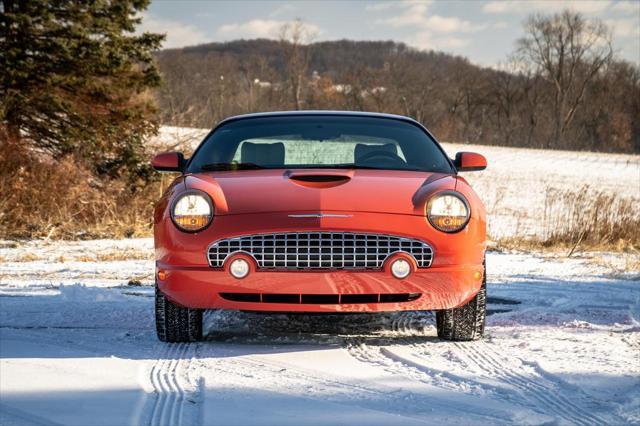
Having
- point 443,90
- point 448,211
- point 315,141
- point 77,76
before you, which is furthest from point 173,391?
point 443,90

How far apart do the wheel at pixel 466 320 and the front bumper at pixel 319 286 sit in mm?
257

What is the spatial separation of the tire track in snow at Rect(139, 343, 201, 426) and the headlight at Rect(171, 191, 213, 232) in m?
0.65

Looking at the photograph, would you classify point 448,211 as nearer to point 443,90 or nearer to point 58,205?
point 58,205

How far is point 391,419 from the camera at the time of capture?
300cm

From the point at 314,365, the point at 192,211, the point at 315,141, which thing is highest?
the point at 315,141

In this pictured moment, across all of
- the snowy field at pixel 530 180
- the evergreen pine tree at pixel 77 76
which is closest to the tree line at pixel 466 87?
the snowy field at pixel 530 180

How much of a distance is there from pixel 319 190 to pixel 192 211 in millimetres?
660

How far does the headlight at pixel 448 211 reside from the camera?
4.19 meters

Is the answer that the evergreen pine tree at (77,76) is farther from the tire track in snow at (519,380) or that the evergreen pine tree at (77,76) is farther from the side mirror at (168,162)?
the tire track in snow at (519,380)

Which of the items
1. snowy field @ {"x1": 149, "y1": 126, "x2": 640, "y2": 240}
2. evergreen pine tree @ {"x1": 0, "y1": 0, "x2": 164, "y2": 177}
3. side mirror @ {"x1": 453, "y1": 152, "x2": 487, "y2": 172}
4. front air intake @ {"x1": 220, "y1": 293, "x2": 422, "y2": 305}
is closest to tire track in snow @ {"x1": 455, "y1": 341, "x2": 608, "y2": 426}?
front air intake @ {"x1": 220, "y1": 293, "x2": 422, "y2": 305}

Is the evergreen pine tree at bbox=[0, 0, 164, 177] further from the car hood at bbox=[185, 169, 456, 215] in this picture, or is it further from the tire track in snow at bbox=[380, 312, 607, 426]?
the tire track in snow at bbox=[380, 312, 607, 426]

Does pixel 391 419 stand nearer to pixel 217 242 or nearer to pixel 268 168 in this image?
pixel 217 242

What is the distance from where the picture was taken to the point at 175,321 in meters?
4.39

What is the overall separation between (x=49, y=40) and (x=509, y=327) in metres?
12.3
